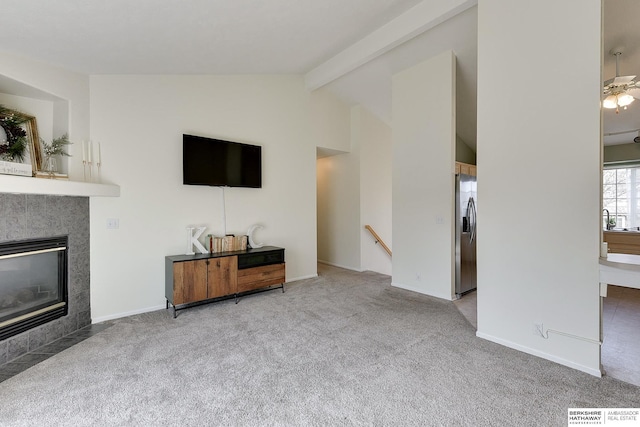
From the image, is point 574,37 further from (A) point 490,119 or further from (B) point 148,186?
(B) point 148,186

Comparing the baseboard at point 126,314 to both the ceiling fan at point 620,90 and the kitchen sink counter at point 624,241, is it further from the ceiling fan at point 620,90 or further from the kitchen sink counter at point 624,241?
the kitchen sink counter at point 624,241

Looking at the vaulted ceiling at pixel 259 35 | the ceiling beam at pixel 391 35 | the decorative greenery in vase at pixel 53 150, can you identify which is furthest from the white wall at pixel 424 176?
the decorative greenery in vase at pixel 53 150

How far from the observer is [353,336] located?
275 cm

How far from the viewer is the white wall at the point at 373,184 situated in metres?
5.66

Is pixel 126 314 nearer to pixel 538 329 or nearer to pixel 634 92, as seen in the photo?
pixel 538 329

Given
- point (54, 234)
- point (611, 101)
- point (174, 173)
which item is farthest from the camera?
point (174, 173)

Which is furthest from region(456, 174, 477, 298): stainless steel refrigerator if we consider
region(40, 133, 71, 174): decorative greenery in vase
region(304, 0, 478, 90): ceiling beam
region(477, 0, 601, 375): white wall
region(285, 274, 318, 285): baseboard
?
region(40, 133, 71, 174): decorative greenery in vase

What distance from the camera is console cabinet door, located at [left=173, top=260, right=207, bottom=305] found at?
3291mm

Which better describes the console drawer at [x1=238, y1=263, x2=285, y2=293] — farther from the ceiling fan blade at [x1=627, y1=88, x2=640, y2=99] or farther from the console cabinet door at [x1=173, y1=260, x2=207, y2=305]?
the ceiling fan blade at [x1=627, y1=88, x2=640, y2=99]

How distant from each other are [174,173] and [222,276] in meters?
1.48

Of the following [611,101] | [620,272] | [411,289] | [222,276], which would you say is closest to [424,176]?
[411,289]

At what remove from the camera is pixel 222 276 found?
11.8 ft

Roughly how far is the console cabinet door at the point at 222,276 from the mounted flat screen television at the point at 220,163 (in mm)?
1075

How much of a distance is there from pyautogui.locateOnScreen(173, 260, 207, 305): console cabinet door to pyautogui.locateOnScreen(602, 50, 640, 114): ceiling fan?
4876mm
